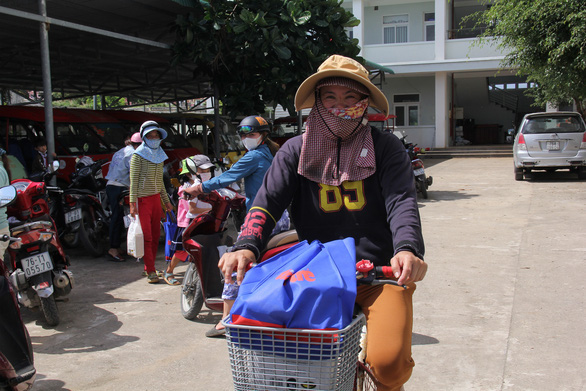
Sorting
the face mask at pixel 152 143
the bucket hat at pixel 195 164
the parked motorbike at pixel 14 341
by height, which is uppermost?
the face mask at pixel 152 143

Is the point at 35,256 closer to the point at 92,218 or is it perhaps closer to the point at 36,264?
the point at 36,264

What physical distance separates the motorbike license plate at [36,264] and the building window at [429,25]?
2587 cm

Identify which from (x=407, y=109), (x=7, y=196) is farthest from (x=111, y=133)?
(x=407, y=109)

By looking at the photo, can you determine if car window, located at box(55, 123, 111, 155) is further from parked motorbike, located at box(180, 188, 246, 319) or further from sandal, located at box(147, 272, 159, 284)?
parked motorbike, located at box(180, 188, 246, 319)

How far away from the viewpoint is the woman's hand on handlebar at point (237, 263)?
6.93 feet

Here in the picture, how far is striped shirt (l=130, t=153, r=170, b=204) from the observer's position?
6.09 metres

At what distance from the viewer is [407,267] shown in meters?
2.01

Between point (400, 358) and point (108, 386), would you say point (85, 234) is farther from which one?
point (400, 358)

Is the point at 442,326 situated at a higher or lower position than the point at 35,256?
lower

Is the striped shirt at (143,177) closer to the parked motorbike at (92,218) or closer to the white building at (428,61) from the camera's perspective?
the parked motorbike at (92,218)

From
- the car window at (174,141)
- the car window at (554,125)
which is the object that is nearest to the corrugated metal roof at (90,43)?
the car window at (174,141)

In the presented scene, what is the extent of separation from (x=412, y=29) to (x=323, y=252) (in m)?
27.9

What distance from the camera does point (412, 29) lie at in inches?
1091

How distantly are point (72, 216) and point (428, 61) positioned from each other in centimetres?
2180
